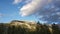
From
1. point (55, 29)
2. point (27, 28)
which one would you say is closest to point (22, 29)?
point (27, 28)

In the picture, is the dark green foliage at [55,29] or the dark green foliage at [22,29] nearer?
the dark green foliage at [22,29]

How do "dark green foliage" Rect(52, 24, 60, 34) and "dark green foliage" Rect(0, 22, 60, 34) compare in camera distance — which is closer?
"dark green foliage" Rect(0, 22, 60, 34)

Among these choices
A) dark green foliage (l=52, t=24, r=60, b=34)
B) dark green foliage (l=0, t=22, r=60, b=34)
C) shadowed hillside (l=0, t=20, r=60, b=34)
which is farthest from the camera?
dark green foliage (l=52, t=24, r=60, b=34)

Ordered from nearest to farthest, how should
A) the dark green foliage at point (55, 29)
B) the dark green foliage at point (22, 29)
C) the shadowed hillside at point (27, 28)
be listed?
the dark green foliage at point (22, 29), the shadowed hillside at point (27, 28), the dark green foliage at point (55, 29)

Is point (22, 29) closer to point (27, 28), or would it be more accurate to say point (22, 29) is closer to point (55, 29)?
point (27, 28)

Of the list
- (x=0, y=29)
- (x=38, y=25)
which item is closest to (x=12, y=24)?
(x=0, y=29)

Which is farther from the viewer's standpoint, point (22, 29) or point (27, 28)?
point (27, 28)

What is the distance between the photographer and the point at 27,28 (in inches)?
494

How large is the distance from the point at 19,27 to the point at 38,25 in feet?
4.56

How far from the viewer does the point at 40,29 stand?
1291 centimetres

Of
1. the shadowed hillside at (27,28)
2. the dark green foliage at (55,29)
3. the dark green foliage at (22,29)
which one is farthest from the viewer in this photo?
the dark green foliage at (55,29)

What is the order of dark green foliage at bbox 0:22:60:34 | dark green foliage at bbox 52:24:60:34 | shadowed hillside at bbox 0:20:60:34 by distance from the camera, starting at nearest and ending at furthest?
dark green foliage at bbox 0:22:60:34 → shadowed hillside at bbox 0:20:60:34 → dark green foliage at bbox 52:24:60:34

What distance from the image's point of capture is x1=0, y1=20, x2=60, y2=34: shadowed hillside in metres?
12.1

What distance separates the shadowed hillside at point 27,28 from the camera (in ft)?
39.8
